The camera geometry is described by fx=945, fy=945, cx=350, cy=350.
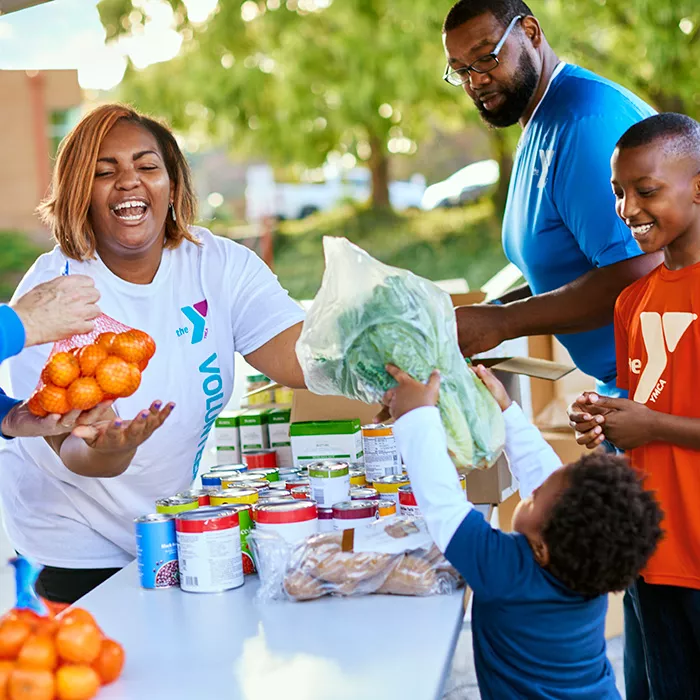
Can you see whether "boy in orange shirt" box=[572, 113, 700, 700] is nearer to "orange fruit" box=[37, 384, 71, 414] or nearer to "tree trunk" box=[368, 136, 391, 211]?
"orange fruit" box=[37, 384, 71, 414]

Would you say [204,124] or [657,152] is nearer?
[657,152]

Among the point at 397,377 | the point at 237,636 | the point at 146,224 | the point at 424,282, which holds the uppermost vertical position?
the point at 146,224

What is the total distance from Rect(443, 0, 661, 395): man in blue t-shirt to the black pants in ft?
3.83

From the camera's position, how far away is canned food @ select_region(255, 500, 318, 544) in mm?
2064

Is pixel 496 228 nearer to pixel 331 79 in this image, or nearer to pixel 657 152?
pixel 331 79

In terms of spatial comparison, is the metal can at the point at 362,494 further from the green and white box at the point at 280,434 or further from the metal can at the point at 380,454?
the green and white box at the point at 280,434

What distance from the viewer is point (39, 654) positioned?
5.01ft

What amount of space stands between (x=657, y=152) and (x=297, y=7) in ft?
30.9

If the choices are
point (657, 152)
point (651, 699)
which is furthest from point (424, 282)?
point (651, 699)

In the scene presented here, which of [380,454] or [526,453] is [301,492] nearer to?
[380,454]

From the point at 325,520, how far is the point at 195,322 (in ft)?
2.38

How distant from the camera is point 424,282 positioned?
2016mm

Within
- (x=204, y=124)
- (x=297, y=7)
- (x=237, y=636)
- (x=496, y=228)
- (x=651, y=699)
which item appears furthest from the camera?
(x=496, y=228)

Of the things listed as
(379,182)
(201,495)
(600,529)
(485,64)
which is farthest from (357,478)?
→ (379,182)
